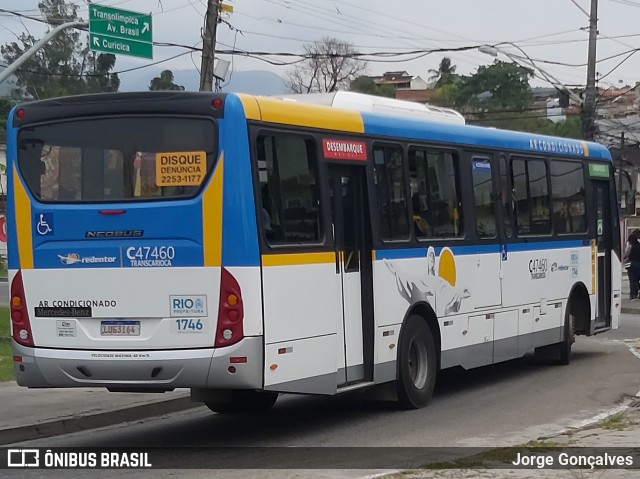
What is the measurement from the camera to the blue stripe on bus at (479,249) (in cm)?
1280

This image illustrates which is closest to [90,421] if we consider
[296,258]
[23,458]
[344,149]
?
[23,458]

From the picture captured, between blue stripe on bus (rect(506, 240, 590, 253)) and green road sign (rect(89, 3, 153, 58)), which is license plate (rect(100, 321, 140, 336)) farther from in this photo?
green road sign (rect(89, 3, 153, 58))

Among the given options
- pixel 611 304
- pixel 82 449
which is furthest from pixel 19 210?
pixel 611 304

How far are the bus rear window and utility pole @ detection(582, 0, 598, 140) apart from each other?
26.4 m

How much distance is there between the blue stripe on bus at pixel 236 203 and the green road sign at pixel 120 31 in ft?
52.6

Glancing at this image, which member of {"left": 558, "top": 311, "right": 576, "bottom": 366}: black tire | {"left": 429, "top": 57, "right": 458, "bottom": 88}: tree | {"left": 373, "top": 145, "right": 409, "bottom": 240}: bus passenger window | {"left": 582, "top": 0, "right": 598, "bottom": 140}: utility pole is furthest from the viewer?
{"left": 429, "top": 57, "right": 458, "bottom": 88}: tree

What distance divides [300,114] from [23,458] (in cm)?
400

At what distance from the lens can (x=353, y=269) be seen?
39.7ft

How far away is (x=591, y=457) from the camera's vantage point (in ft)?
31.0

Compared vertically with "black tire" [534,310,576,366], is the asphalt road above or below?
below

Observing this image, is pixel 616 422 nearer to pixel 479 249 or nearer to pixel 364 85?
pixel 479 249

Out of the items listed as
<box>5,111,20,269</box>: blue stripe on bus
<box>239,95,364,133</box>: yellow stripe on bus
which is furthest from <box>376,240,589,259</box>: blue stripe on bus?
<box>5,111,20,269</box>: blue stripe on bus

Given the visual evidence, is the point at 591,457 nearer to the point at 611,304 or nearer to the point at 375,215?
the point at 375,215

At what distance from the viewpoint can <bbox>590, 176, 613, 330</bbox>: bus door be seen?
61.6 feet
